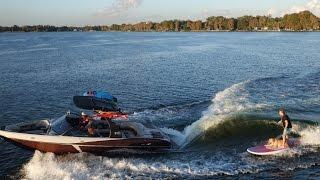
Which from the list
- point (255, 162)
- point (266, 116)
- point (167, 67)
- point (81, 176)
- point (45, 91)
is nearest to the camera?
point (81, 176)

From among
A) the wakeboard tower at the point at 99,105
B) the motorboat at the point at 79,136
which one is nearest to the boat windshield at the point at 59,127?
the motorboat at the point at 79,136

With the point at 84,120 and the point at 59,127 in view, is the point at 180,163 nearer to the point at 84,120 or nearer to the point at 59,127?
the point at 84,120

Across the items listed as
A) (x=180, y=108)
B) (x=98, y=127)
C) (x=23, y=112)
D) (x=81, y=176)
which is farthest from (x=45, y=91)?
(x=81, y=176)

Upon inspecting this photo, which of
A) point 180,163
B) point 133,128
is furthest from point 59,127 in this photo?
point 180,163

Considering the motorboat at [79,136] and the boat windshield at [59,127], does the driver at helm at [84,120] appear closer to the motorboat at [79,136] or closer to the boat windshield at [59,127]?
the motorboat at [79,136]

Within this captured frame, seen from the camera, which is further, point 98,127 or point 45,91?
point 45,91

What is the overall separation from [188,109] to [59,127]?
14875mm

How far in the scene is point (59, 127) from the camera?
24.3 meters

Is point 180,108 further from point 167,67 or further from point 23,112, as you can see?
point 167,67

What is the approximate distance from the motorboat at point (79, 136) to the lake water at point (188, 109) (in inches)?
22.3

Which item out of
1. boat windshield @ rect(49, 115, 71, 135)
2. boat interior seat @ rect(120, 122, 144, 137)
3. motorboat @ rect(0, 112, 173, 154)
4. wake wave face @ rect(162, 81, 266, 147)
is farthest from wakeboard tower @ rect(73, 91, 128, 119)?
boat windshield @ rect(49, 115, 71, 135)

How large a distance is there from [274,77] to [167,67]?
19908 millimetres

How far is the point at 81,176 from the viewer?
2175cm

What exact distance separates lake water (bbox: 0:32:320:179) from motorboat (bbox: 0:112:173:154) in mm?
567
